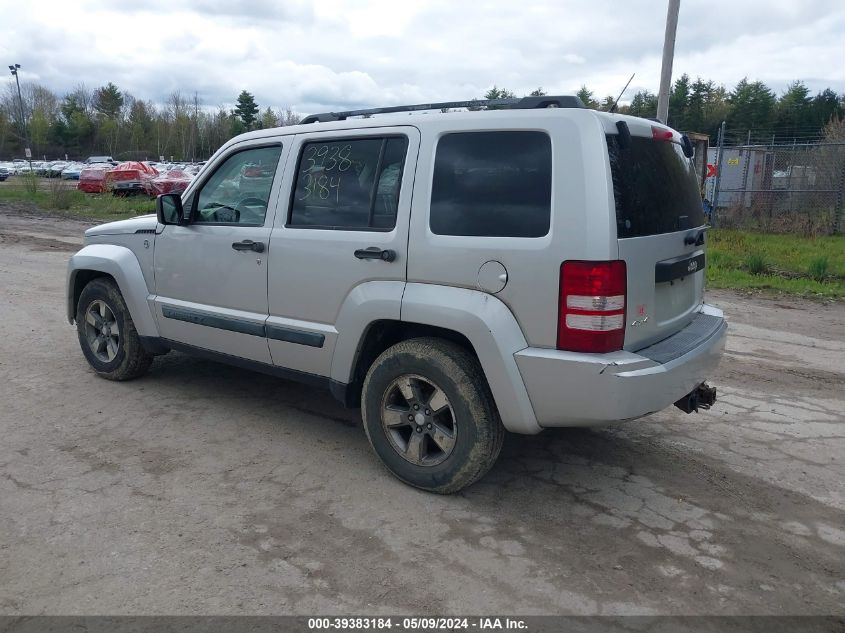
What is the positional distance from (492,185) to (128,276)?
3.14 m

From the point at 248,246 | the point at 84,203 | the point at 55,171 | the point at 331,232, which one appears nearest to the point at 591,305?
the point at 331,232

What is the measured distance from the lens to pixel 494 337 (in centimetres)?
340

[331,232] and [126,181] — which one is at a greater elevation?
[331,232]

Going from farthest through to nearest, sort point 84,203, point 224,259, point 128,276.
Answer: point 84,203, point 128,276, point 224,259

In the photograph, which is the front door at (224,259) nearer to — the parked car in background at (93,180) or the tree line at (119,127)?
the parked car in background at (93,180)

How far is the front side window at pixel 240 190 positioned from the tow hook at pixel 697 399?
2.78 meters

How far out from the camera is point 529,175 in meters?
3.41

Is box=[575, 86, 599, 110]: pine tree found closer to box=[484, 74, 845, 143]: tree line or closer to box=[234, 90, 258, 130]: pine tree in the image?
box=[484, 74, 845, 143]: tree line

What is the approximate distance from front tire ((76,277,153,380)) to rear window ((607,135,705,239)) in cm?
386

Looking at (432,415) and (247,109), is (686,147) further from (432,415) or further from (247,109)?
(247,109)

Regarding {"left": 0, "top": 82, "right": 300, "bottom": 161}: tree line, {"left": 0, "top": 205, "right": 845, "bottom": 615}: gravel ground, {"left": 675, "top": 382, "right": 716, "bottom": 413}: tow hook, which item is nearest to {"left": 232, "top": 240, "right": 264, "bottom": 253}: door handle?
{"left": 0, "top": 205, "right": 845, "bottom": 615}: gravel ground

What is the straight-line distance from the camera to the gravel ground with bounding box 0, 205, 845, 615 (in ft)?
9.71

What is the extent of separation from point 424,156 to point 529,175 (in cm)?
64

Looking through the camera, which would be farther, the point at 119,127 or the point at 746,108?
the point at 119,127
